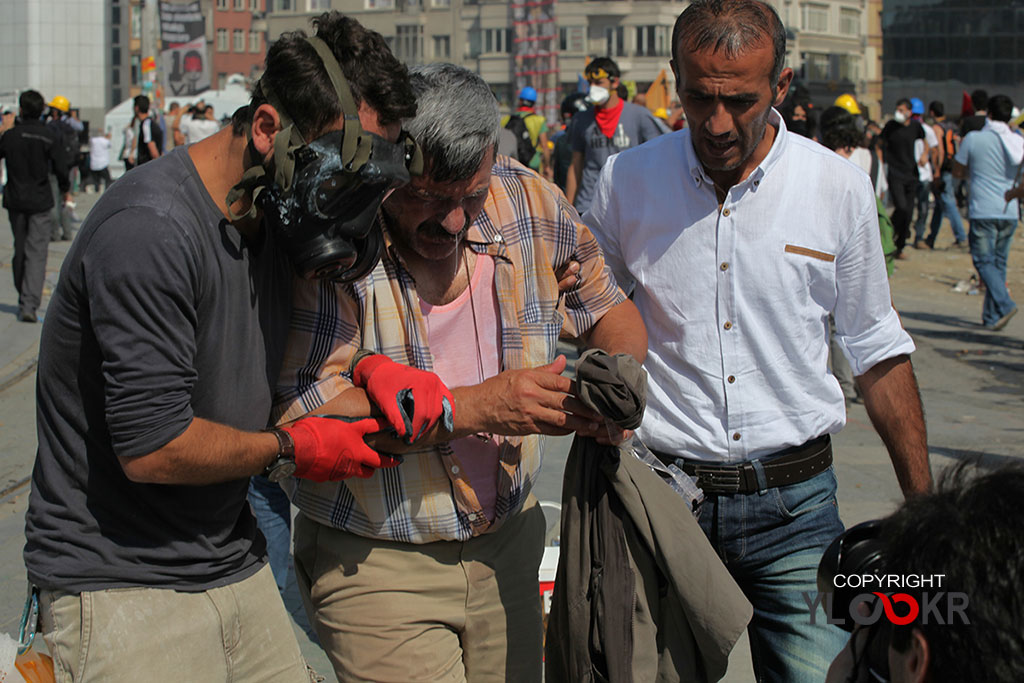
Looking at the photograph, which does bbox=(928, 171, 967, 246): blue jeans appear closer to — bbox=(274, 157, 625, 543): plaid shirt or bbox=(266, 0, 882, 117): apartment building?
bbox=(274, 157, 625, 543): plaid shirt

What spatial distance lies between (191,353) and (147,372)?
0.38 feet

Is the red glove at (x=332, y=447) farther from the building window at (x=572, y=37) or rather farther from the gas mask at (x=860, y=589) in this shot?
the building window at (x=572, y=37)

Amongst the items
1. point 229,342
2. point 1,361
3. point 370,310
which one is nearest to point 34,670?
point 229,342

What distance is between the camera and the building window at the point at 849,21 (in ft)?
350

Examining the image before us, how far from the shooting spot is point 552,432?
2.56 metres

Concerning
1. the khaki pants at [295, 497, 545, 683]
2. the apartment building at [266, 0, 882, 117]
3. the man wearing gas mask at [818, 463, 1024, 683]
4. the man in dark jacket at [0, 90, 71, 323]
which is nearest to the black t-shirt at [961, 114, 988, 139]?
the man in dark jacket at [0, 90, 71, 323]

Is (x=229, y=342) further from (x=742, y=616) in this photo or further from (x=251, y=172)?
(x=742, y=616)

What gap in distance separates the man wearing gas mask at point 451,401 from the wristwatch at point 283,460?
0.16m

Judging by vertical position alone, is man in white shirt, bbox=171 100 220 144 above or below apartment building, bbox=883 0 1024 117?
below

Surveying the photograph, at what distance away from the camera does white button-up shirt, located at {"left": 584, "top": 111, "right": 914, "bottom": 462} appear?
2.95 metres

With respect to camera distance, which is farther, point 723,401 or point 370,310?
point 723,401

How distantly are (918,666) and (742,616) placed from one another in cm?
99

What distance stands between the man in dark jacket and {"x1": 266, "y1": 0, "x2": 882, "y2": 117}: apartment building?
68.5m

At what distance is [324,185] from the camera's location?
2.16 m
